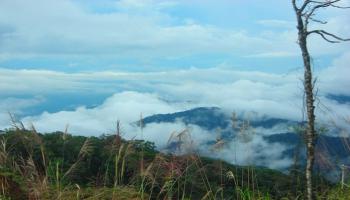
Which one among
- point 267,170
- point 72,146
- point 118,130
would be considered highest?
point 118,130

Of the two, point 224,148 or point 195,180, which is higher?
point 224,148

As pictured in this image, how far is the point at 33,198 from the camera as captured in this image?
7.90 metres

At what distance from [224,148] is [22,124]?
277cm

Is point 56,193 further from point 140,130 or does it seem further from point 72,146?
point 72,146

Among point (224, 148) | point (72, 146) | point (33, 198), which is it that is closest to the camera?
point (33, 198)

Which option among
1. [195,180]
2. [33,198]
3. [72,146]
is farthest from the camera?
[72,146]

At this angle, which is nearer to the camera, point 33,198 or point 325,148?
point 33,198

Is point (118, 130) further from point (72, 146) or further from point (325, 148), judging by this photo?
point (72, 146)

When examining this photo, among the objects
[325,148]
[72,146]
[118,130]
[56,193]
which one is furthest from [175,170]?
[72,146]

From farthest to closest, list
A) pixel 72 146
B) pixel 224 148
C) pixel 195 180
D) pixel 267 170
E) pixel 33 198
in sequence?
Answer: pixel 267 170 < pixel 72 146 < pixel 195 180 < pixel 224 148 < pixel 33 198

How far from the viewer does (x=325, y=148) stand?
8.76 m

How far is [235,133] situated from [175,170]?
4.28 ft

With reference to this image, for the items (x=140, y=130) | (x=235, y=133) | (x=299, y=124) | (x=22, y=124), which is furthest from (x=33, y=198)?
(x=299, y=124)

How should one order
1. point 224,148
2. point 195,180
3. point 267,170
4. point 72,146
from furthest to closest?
point 267,170, point 72,146, point 195,180, point 224,148
